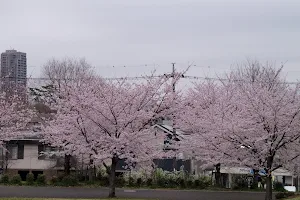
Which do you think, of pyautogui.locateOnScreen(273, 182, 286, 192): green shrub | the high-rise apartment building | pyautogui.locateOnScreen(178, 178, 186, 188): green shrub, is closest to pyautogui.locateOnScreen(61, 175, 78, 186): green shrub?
pyautogui.locateOnScreen(178, 178, 186, 188): green shrub

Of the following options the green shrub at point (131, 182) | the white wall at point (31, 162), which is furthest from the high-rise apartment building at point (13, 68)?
the green shrub at point (131, 182)

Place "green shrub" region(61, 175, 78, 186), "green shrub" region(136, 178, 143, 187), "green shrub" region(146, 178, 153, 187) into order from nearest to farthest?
1. "green shrub" region(61, 175, 78, 186)
2. "green shrub" region(146, 178, 153, 187)
3. "green shrub" region(136, 178, 143, 187)

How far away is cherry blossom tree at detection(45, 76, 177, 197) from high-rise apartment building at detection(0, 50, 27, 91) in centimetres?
1650

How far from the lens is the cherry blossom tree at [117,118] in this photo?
18.2 metres

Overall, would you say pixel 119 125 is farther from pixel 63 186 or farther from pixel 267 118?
pixel 63 186

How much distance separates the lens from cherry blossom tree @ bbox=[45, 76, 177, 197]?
18.2 meters

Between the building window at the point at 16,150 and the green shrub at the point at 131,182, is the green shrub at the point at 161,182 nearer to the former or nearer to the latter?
the green shrub at the point at 131,182

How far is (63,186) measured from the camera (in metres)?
25.8

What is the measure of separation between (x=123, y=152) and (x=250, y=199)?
707cm

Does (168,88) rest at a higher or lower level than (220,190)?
higher

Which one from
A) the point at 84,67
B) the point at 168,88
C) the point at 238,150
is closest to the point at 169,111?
the point at 168,88

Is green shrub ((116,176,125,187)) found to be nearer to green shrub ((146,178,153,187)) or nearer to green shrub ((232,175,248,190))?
green shrub ((146,178,153,187))

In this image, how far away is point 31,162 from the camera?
114 feet

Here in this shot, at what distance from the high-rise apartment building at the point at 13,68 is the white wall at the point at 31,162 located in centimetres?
493
